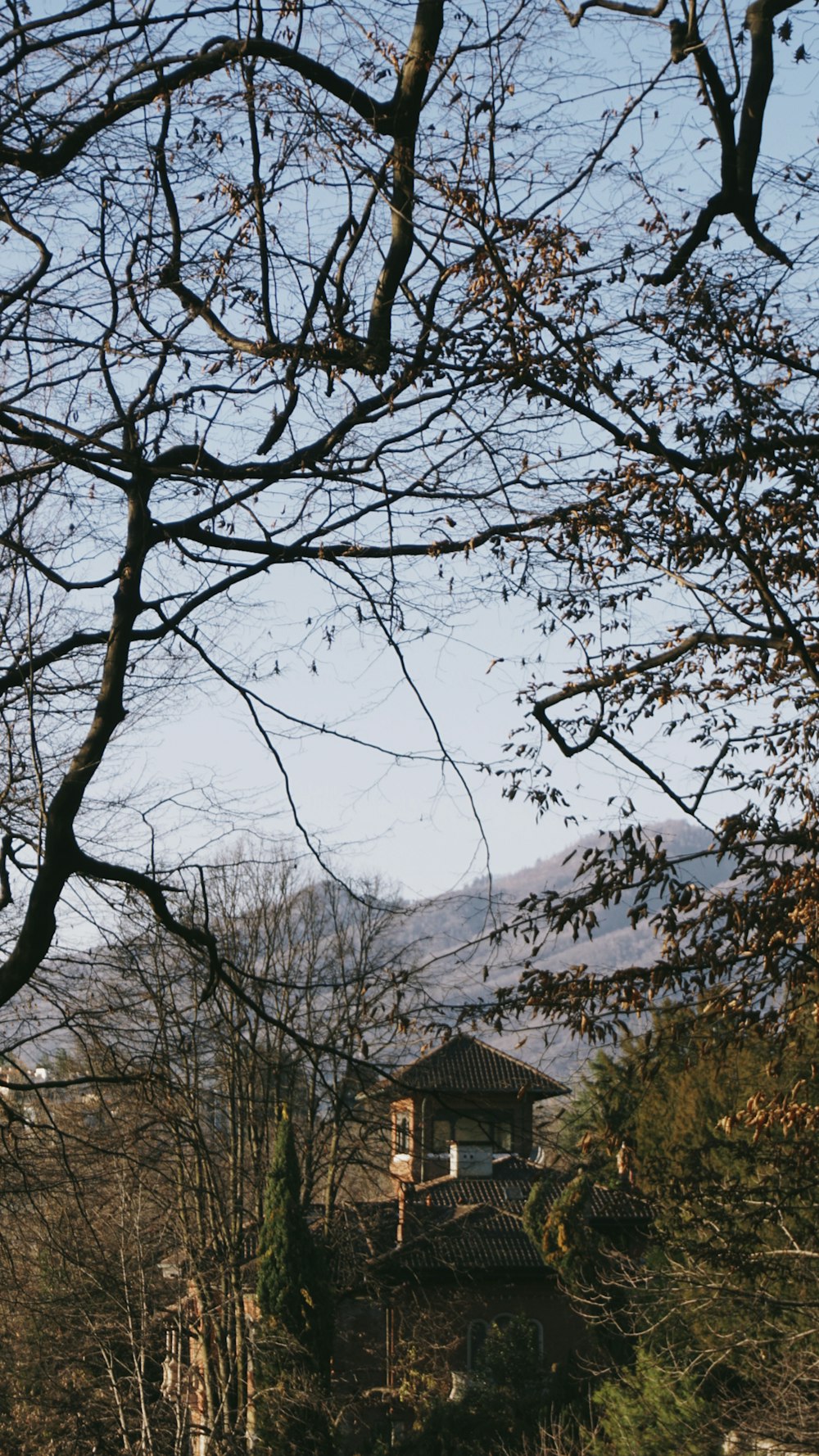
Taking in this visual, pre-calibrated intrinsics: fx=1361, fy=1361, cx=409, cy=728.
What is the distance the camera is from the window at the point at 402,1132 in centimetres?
482

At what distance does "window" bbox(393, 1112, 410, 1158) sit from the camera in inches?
190

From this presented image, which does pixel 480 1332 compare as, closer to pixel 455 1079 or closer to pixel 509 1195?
pixel 509 1195

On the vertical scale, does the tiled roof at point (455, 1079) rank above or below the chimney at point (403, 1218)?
above

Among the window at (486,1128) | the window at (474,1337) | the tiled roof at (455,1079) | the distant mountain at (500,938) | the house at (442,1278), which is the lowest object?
the window at (474,1337)

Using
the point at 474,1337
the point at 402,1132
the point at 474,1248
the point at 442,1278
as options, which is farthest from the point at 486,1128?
the point at 474,1337

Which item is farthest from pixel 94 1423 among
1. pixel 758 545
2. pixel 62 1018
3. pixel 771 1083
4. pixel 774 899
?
pixel 758 545

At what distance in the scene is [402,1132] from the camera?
15.9 feet

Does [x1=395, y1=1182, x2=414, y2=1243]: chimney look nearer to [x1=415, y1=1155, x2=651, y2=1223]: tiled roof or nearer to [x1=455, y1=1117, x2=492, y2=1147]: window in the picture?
[x1=415, y1=1155, x2=651, y2=1223]: tiled roof

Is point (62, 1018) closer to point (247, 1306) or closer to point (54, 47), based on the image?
point (54, 47)

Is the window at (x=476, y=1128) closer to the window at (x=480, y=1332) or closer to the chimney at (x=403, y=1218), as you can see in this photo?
the chimney at (x=403, y=1218)

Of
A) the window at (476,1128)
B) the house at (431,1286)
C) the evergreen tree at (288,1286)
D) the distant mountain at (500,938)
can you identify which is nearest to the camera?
the window at (476,1128)

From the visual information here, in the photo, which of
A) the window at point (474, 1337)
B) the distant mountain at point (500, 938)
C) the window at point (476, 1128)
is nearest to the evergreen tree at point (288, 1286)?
the window at point (474, 1337)

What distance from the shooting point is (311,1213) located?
86.7 ft

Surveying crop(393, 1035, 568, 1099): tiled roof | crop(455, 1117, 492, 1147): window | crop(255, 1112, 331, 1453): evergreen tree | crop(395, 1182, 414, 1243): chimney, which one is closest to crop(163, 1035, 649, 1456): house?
crop(395, 1182, 414, 1243): chimney
